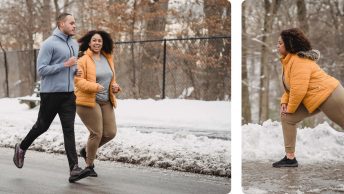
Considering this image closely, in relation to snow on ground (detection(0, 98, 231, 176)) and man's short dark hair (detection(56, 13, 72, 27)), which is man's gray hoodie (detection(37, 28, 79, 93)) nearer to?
man's short dark hair (detection(56, 13, 72, 27))

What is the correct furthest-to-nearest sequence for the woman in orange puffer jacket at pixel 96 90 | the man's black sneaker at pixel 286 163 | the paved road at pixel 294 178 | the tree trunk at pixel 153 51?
1. the tree trunk at pixel 153 51
2. the man's black sneaker at pixel 286 163
3. the woman in orange puffer jacket at pixel 96 90
4. the paved road at pixel 294 178

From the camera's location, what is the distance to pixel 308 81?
318 cm

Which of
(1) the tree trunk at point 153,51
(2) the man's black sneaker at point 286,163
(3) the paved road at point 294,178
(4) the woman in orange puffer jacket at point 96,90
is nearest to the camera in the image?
(3) the paved road at point 294,178

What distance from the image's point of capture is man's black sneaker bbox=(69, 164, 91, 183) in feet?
10.5

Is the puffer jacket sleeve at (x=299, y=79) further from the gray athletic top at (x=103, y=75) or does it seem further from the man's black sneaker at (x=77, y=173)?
the man's black sneaker at (x=77, y=173)

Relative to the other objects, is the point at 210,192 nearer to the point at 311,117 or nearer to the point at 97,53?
the point at 311,117

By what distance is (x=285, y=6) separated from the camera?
346 centimetres

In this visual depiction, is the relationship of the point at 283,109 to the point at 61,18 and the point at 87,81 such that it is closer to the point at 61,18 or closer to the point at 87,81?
the point at 87,81

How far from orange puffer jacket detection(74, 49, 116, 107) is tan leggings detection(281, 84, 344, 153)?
1039mm

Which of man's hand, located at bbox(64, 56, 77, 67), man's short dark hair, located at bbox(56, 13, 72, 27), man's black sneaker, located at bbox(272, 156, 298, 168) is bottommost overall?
man's black sneaker, located at bbox(272, 156, 298, 168)

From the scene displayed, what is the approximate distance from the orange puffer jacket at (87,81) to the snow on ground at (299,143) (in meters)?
0.90

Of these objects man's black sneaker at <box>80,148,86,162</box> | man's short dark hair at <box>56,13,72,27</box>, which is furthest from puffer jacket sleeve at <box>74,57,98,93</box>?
man's black sneaker at <box>80,148,86,162</box>

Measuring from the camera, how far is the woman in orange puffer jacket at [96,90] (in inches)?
127

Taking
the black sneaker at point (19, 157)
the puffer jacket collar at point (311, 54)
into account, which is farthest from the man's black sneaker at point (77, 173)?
the puffer jacket collar at point (311, 54)
